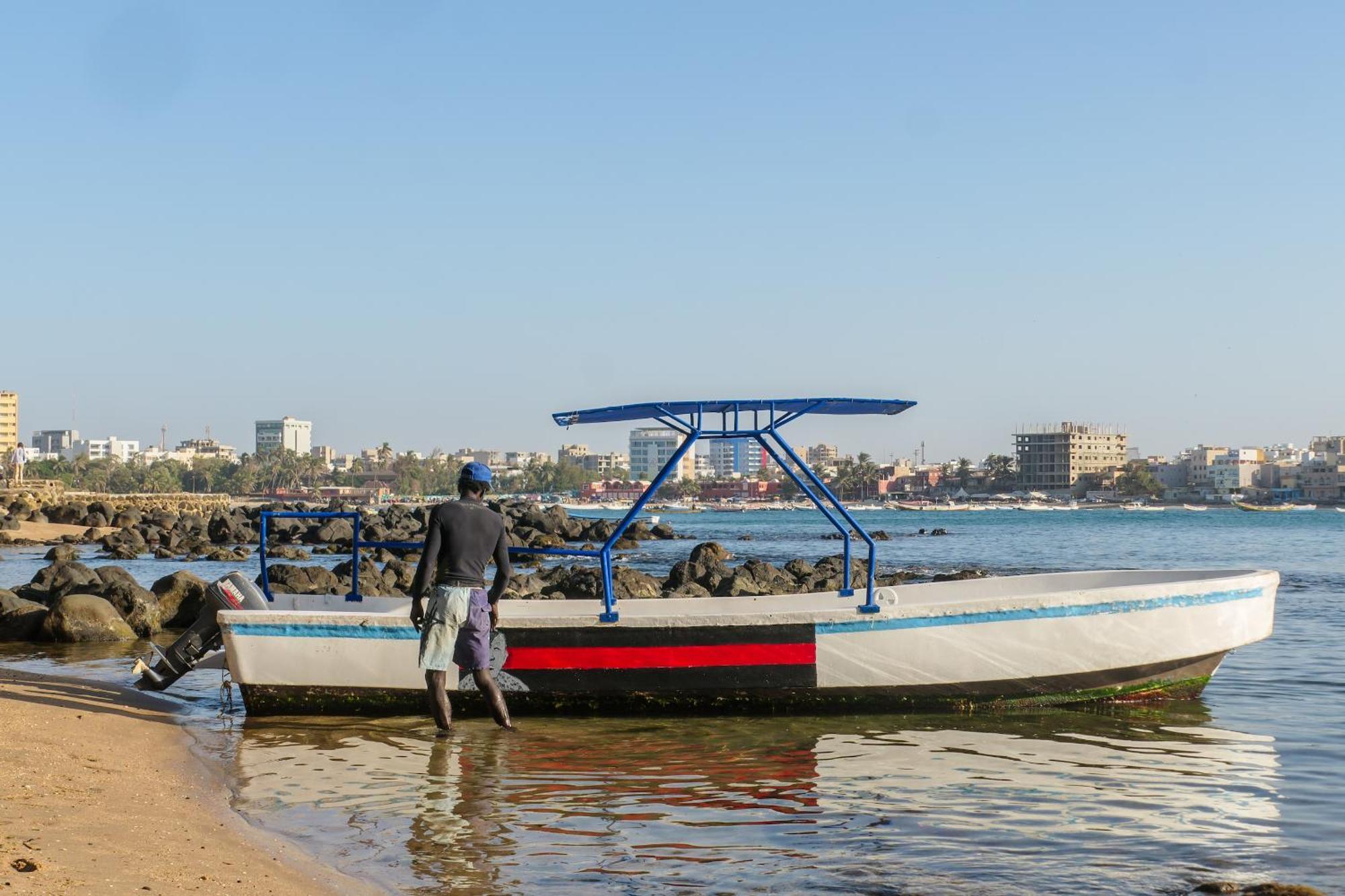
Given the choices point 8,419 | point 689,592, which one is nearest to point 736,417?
point 689,592

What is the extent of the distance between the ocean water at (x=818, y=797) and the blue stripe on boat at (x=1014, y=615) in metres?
0.83

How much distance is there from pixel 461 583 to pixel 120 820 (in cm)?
292

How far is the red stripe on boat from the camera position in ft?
33.5

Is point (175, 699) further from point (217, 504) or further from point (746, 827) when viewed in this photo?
point (217, 504)

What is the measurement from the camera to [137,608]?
17.6 meters

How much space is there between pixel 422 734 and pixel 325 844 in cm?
322

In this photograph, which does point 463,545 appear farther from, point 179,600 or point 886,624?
point 179,600

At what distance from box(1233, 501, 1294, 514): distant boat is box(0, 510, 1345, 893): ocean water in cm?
16392

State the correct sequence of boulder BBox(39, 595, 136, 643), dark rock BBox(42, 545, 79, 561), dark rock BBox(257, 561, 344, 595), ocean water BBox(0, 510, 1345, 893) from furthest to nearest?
dark rock BBox(42, 545, 79, 561) < dark rock BBox(257, 561, 344, 595) < boulder BBox(39, 595, 136, 643) < ocean water BBox(0, 510, 1345, 893)

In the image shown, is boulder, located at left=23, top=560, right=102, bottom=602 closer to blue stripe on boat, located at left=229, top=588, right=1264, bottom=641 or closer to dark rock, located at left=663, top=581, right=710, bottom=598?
blue stripe on boat, located at left=229, top=588, right=1264, bottom=641

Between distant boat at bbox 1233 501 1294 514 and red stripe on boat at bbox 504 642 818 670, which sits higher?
red stripe on boat at bbox 504 642 818 670

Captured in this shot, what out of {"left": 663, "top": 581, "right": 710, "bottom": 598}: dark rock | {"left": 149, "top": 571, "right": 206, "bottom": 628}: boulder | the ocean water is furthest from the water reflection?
{"left": 663, "top": 581, "right": 710, "bottom": 598}: dark rock

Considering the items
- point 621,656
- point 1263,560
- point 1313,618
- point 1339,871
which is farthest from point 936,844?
point 1263,560

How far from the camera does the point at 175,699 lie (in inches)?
466
